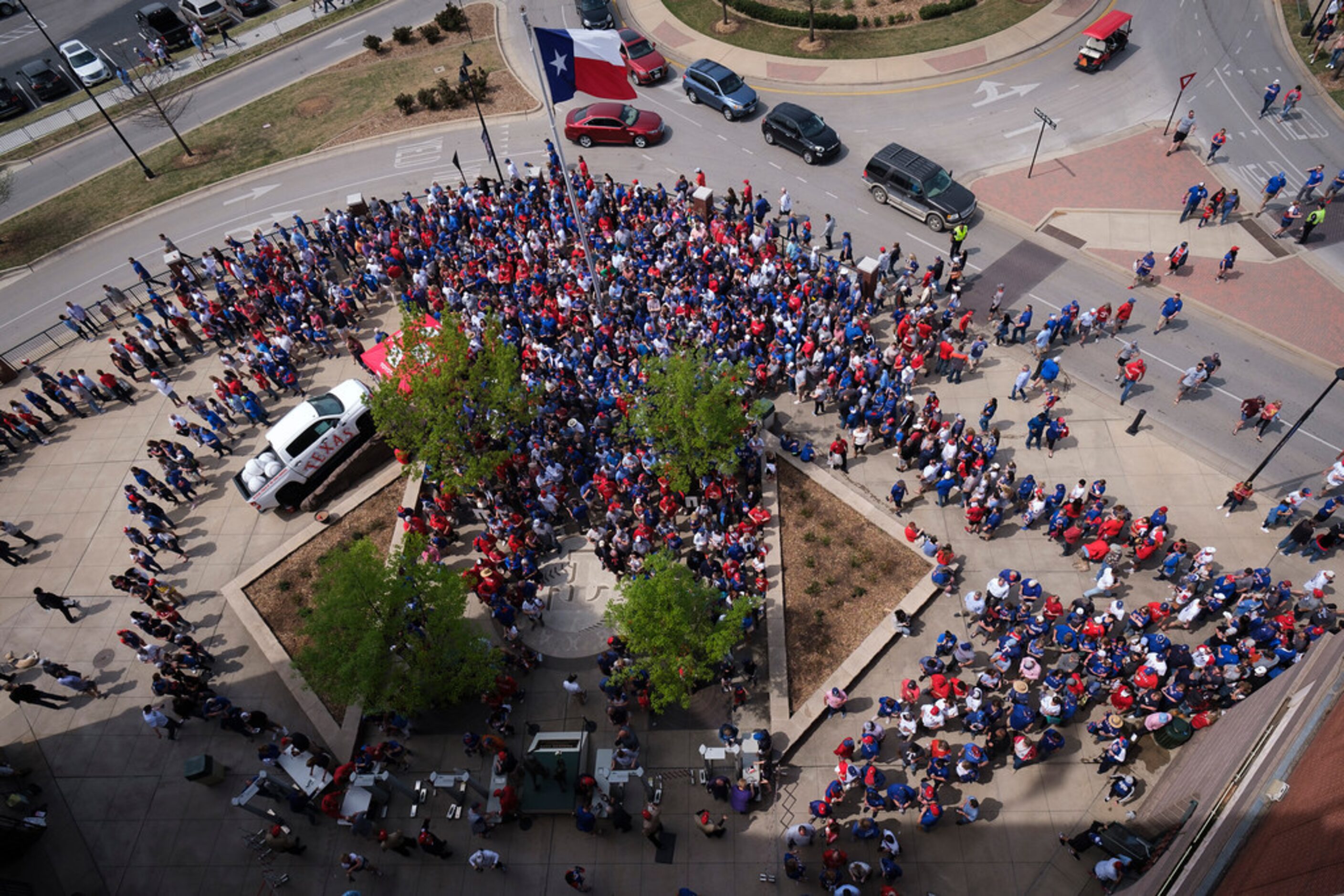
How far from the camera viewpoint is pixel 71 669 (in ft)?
66.7

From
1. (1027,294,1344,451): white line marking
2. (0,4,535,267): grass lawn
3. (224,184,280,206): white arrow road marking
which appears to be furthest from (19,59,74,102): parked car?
(1027,294,1344,451): white line marking

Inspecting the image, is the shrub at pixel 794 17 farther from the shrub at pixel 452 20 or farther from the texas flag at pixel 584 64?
the texas flag at pixel 584 64

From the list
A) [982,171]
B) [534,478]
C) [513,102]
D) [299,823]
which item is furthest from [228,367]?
[982,171]

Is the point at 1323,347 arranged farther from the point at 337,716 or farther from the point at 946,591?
the point at 337,716

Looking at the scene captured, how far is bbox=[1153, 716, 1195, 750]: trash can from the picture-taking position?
15.4m

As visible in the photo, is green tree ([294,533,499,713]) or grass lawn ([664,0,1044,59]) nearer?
green tree ([294,533,499,713])

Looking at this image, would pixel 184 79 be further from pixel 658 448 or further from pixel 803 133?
pixel 658 448

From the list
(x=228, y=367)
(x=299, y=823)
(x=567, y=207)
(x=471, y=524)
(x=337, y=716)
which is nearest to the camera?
(x=299, y=823)

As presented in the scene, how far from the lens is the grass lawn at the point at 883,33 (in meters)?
37.8

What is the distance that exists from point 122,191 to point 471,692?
36131mm

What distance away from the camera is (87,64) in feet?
148

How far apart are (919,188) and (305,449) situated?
23.7 metres

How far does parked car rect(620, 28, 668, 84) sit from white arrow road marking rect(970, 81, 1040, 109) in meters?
15.3

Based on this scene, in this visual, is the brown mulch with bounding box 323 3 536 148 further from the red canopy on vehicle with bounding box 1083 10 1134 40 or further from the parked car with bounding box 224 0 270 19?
the red canopy on vehicle with bounding box 1083 10 1134 40
